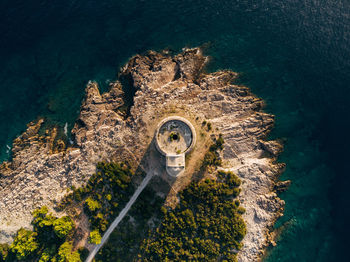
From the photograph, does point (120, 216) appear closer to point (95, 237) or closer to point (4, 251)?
point (95, 237)

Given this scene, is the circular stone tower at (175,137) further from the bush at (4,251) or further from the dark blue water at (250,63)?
the bush at (4,251)

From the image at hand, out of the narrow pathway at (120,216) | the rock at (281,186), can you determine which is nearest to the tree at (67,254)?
the narrow pathway at (120,216)

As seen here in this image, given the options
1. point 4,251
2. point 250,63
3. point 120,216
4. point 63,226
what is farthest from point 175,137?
point 4,251

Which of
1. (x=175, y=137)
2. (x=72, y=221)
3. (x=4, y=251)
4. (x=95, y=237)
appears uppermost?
(x=175, y=137)

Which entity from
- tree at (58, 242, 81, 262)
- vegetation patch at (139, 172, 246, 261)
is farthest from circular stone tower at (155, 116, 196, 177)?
tree at (58, 242, 81, 262)

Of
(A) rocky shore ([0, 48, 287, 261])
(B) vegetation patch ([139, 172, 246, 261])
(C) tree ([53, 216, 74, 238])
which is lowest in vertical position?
(B) vegetation patch ([139, 172, 246, 261])

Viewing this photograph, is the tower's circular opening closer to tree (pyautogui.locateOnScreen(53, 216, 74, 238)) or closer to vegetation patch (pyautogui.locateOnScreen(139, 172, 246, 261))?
vegetation patch (pyautogui.locateOnScreen(139, 172, 246, 261))

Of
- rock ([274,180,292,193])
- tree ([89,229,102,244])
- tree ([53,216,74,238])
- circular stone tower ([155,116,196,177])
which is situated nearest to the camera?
tree ([89,229,102,244])
